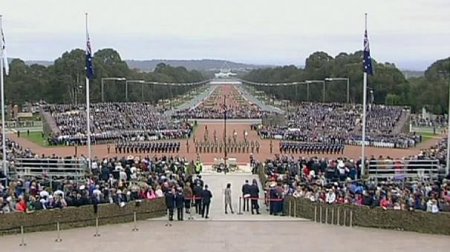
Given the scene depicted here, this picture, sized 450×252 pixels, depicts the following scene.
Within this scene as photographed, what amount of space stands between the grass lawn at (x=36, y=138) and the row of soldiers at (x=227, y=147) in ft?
43.3

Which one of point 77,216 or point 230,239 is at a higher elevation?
point 77,216

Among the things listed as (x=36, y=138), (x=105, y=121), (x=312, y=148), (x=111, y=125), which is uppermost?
(x=105, y=121)

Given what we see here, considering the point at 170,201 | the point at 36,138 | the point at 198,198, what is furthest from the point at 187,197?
the point at 36,138

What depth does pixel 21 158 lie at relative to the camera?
119 feet

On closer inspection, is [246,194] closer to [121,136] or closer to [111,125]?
[121,136]

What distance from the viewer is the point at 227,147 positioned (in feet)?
180

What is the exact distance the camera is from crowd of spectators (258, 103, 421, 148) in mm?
59062

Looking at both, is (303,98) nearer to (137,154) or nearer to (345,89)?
(345,89)

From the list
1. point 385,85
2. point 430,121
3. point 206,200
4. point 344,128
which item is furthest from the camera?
point 385,85

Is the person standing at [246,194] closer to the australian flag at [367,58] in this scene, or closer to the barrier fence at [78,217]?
the barrier fence at [78,217]

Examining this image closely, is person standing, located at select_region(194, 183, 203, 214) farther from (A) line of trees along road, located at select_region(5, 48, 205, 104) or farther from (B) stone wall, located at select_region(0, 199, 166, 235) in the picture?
(A) line of trees along road, located at select_region(5, 48, 205, 104)

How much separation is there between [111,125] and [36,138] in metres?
8.37

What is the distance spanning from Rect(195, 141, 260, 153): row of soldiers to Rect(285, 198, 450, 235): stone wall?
26.9 m

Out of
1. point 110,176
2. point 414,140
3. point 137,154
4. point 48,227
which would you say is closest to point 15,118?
point 137,154
